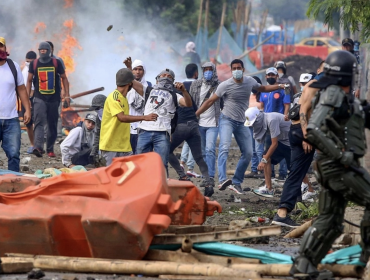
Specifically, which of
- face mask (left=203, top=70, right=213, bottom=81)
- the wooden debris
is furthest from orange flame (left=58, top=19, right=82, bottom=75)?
the wooden debris

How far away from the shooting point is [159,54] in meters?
28.7

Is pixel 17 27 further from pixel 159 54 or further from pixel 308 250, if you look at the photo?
pixel 308 250

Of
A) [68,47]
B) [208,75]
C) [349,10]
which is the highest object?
[349,10]

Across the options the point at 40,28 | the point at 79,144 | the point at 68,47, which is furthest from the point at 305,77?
the point at 40,28

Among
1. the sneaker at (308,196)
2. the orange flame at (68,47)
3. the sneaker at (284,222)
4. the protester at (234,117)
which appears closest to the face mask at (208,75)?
the protester at (234,117)

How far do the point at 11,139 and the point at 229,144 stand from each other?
11.1 feet

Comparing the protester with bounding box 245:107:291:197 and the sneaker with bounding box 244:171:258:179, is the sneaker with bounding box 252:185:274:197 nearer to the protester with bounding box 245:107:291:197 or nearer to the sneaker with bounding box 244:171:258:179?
the protester with bounding box 245:107:291:197

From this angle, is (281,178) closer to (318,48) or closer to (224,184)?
(224,184)

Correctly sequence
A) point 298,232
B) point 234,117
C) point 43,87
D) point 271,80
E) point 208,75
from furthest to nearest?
point 43,87
point 271,80
point 208,75
point 234,117
point 298,232

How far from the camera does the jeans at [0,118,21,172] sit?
992 centimetres

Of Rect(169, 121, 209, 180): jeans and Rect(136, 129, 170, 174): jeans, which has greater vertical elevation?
Rect(136, 129, 170, 174): jeans

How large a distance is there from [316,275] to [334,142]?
98cm

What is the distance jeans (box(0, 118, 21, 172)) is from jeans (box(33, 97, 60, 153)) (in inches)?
159

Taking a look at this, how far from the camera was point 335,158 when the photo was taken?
18.2 ft
